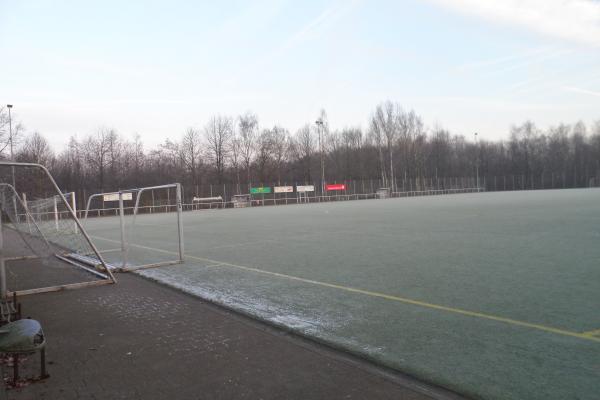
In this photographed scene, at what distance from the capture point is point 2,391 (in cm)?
371

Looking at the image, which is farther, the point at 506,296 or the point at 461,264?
the point at 461,264

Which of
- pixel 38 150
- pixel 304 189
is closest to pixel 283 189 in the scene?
pixel 304 189

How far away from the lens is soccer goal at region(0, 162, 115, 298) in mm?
7988

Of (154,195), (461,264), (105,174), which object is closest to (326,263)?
(461,264)

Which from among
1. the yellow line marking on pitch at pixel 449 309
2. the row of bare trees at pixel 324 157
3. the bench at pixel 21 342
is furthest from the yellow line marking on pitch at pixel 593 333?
the row of bare trees at pixel 324 157

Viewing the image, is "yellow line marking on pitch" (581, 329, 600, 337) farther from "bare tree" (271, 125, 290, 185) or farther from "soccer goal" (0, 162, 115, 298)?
"bare tree" (271, 125, 290, 185)

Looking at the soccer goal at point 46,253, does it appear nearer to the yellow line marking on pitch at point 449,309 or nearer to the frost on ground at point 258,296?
the frost on ground at point 258,296

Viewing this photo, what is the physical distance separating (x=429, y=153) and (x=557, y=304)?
3519 inches

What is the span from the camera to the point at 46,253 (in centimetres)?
1005

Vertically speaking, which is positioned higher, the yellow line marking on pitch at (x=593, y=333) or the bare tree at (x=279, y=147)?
the bare tree at (x=279, y=147)

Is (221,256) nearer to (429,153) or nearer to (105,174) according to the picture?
(105,174)

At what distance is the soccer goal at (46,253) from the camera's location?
7.99 meters

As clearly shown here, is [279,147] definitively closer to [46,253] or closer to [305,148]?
[305,148]

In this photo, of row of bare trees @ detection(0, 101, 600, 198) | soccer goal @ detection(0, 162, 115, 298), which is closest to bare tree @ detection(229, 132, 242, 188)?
row of bare trees @ detection(0, 101, 600, 198)
